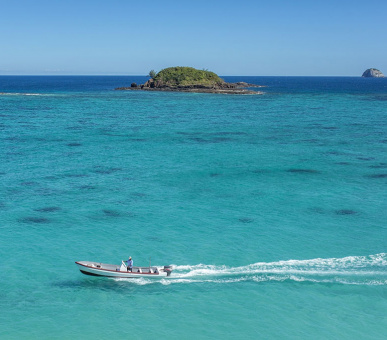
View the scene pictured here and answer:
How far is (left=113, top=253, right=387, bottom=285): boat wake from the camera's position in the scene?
40.0 m

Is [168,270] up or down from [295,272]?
up

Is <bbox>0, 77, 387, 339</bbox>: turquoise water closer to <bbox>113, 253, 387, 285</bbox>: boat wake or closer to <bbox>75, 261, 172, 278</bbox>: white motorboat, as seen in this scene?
<bbox>113, 253, 387, 285</bbox>: boat wake

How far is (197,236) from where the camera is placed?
48.3m

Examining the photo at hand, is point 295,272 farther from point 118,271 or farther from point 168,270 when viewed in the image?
point 118,271

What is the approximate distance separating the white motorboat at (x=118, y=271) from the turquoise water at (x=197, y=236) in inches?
28.5

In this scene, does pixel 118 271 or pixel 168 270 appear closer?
pixel 118 271

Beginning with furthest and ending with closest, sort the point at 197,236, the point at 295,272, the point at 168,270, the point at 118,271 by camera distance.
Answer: the point at 197,236 < the point at 295,272 < the point at 168,270 < the point at 118,271

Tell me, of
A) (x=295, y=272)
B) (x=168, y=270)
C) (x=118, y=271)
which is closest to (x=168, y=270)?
(x=168, y=270)

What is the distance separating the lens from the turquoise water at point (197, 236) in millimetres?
34375

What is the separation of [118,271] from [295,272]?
1671 centimetres

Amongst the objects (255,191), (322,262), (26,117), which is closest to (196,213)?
(255,191)

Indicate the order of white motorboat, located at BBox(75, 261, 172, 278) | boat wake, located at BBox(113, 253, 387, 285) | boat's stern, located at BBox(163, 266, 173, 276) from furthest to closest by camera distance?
boat wake, located at BBox(113, 253, 387, 285), boat's stern, located at BBox(163, 266, 173, 276), white motorboat, located at BBox(75, 261, 172, 278)

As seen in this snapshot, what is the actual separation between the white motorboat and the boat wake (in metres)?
0.71

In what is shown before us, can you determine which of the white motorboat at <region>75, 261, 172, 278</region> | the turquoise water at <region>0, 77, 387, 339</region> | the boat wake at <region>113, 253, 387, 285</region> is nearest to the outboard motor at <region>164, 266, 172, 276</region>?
→ the white motorboat at <region>75, 261, 172, 278</region>
